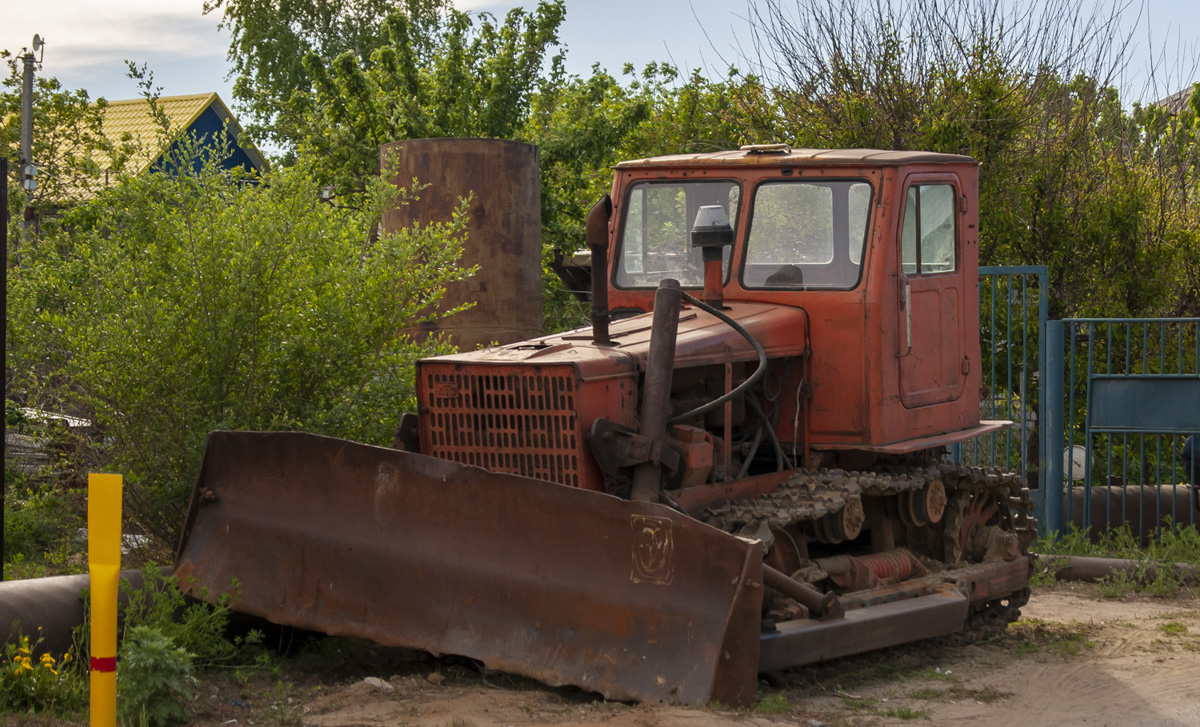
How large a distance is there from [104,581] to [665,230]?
4271 mm

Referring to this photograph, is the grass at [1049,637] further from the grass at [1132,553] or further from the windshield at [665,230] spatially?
the windshield at [665,230]

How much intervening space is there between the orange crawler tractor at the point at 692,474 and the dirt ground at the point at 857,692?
0.68ft

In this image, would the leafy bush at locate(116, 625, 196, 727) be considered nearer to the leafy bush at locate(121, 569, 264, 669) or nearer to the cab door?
the leafy bush at locate(121, 569, 264, 669)

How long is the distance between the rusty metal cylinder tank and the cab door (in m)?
2.95

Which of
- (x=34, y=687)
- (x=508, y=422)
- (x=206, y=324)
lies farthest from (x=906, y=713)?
(x=206, y=324)

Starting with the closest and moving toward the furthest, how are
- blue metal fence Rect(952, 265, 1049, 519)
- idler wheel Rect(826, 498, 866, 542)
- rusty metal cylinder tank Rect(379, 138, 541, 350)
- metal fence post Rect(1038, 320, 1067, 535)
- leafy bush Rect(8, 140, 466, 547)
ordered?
idler wheel Rect(826, 498, 866, 542) < leafy bush Rect(8, 140, 466, 547) < rusty metal cylinder tank Rect(379, 138, 541, 350) < metal fence post Rect(1038, 320, 1067, 535) < blue metal fence Rect(952, 265, 1049, 519)

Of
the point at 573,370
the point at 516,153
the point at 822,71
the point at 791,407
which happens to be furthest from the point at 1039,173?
the point at 573,370

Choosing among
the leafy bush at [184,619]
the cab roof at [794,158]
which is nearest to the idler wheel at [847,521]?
the cab roof at [794,158]

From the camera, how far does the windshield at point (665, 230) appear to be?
23.8ft

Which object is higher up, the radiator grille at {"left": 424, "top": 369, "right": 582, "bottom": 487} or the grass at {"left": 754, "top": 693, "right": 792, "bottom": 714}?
the radiator grille at {"left": 424, "top": 369, "right": 582, "bottom": 487}

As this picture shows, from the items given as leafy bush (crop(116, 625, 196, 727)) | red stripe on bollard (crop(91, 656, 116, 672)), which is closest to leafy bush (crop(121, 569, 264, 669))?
leafy bush (crop(116, 625, 196, 727))

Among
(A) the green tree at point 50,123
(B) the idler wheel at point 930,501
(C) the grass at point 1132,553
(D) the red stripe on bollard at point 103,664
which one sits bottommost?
(C) the grass at point 1132,553

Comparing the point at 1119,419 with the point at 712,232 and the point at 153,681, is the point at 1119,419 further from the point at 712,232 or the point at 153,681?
the point at 153,681

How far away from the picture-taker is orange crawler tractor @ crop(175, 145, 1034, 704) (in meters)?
5.32
